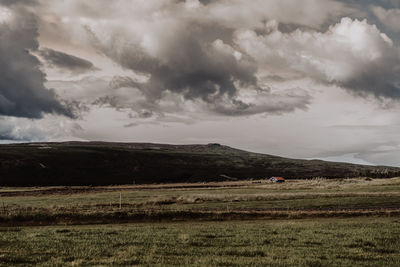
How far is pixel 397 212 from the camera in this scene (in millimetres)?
44562

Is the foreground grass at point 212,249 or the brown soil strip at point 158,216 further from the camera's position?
the brown soil strip at point 158,216

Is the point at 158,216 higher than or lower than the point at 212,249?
lower

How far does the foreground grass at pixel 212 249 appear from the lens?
15773 mm

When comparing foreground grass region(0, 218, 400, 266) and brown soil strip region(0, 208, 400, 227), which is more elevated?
foreground grass region(0, 218, 400, 266)

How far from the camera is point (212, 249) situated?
19.1 metres

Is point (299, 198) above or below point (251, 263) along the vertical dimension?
below

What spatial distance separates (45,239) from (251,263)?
44.3 feet

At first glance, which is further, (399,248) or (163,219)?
(163,219)

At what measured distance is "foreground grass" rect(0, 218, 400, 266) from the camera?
15773 mm

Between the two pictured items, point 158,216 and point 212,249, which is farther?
point 158,216

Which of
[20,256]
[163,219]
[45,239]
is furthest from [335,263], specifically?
[163,219]

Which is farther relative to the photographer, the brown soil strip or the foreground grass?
the brown soil strip

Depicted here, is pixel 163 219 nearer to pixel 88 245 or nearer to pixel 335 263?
pixel 88 245

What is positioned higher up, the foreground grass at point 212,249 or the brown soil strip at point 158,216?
the foreground grass at point 212,249
